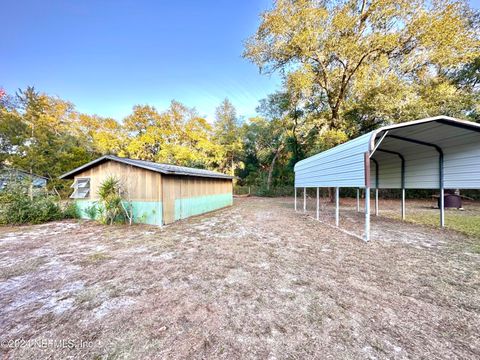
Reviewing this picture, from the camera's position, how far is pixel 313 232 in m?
5.45

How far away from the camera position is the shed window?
7.51 metres

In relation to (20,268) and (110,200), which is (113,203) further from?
(20,268)

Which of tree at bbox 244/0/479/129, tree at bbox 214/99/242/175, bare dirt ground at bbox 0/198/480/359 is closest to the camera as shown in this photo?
bare dirt ground at bbox 0/198/480/359

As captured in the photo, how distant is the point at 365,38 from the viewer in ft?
31.0

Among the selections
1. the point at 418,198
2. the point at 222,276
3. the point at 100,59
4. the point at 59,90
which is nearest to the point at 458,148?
the point at 222,276

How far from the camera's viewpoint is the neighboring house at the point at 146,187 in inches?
254

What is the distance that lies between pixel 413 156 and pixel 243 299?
7.51m

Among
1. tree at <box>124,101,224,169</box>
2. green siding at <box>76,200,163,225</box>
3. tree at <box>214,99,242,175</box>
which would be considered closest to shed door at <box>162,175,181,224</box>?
green siding at <box>76,200,163,225</box>

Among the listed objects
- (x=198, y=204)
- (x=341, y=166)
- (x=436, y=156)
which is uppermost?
(x=436, y=156)

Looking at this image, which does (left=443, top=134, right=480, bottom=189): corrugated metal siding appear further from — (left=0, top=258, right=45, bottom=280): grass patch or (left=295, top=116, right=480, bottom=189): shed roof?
(left=0, top=258, right=45, bottom=280): grass patch

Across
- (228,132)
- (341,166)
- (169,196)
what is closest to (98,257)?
(169,196)

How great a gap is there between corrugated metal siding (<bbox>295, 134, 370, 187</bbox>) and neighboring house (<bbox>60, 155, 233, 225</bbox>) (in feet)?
16.0

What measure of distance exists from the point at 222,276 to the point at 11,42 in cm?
1914

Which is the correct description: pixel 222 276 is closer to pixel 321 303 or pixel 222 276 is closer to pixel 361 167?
pixel 321 303
